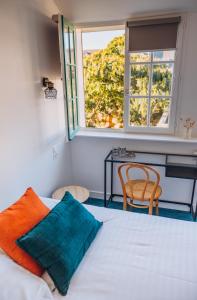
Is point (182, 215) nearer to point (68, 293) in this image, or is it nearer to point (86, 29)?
point (68, 293)

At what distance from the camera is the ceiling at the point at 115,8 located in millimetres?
1971

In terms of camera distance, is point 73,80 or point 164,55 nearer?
point 164,55

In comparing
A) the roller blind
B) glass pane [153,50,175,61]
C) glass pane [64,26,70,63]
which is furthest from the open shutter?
glass pane [153,50,175,61]

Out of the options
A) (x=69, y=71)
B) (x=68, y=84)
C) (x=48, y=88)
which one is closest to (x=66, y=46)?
(x=69, y=71)

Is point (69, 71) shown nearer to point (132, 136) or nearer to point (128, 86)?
point (128, 86)

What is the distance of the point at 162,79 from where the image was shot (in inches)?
91.2

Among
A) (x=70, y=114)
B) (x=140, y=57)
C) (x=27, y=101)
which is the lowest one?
(x=70, y=114)

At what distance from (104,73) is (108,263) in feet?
7.71

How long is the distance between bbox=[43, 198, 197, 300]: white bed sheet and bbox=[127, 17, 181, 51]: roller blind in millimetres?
1684

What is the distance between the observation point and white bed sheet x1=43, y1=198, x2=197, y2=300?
3.31 feet

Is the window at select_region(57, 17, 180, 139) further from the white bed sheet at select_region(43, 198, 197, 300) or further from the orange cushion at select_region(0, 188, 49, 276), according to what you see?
the white bed sheet at select_region(43, 198, 197, 300)

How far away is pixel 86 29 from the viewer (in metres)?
2.45

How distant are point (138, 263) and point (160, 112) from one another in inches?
67.5

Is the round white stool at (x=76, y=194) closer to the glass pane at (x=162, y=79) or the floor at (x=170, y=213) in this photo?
the floor at (x=170, y=213)
